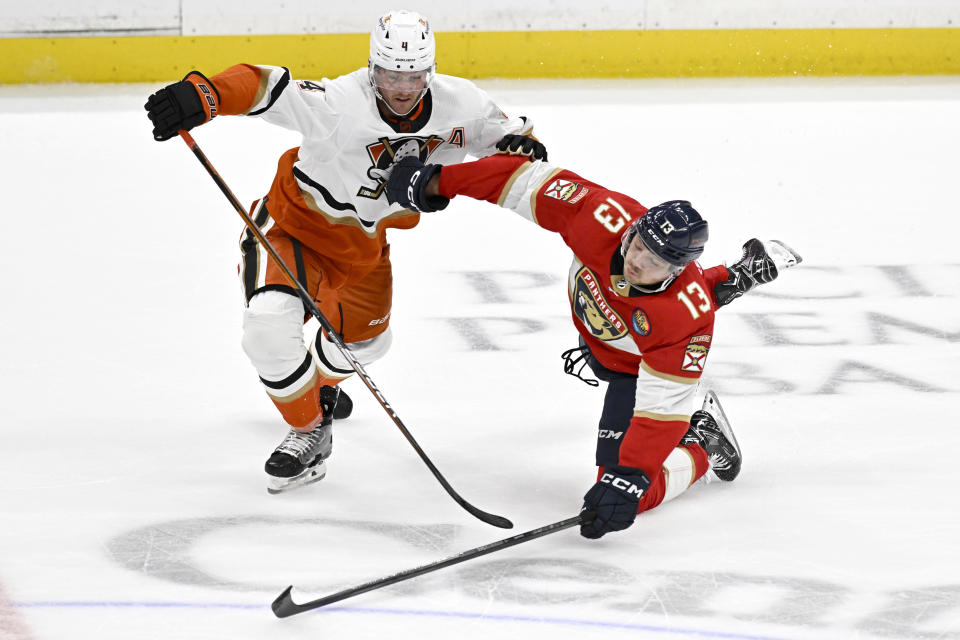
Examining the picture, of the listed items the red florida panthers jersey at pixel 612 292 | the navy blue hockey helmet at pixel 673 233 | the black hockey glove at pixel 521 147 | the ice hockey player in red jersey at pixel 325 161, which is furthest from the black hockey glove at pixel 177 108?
the navy blue hockey helmet at pixel 673 233

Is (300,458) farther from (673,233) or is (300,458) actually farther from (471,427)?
(673,233)

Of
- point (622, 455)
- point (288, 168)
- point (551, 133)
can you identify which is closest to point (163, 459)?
point (288, 168)

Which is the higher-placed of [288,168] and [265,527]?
[288,168]

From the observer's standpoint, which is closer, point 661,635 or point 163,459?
point 661,635

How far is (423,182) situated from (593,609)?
103cm

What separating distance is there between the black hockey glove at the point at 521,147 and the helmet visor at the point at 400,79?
0.25m

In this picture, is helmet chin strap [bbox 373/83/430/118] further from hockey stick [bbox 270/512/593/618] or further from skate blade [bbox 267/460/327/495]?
hockey stick [bbox 270/512/593/618]

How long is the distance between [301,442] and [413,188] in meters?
0.65

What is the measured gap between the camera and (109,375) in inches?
138

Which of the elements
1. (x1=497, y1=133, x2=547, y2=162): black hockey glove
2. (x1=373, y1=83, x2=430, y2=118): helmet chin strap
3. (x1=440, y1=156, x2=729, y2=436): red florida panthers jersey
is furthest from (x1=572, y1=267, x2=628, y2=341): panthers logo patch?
(x1=373, y1=83, x2=430, y2=118): helmet chin strap

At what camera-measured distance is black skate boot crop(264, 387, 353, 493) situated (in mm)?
2844

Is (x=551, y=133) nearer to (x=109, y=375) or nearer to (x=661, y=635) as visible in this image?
(x=109, y=375)

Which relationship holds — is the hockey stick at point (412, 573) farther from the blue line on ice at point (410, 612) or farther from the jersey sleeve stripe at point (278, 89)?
the jersey sleeve stripe at point (278, 89)

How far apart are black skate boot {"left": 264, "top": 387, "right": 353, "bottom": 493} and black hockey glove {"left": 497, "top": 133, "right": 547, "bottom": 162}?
789 mm
